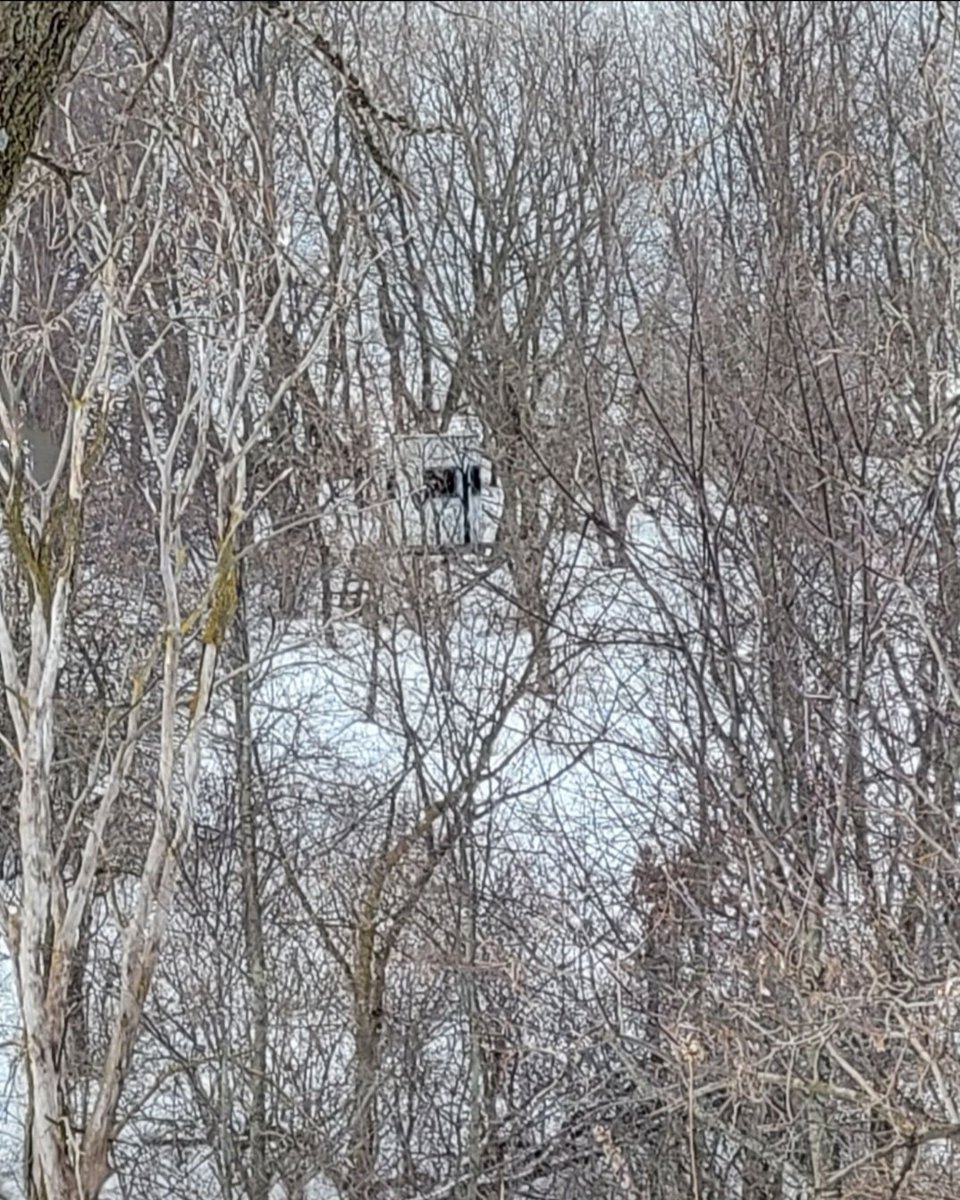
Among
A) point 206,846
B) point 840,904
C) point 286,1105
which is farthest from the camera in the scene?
point 206,846

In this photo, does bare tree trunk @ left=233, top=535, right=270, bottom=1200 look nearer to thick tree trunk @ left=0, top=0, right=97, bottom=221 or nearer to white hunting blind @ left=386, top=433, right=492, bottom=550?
white hunting blind @ left=386, top=433, right=492, bottom=550

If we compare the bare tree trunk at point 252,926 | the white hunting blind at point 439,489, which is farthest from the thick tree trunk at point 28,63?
the white hunting blind at point 439,489

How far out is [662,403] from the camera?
18.3ft

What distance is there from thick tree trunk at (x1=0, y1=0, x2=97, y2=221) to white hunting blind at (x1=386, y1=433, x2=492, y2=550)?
4820 millimetres

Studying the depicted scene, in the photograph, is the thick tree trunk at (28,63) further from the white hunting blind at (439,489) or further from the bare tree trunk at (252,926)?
the white hunting blind at (439,489)

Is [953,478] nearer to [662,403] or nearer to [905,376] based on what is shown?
[905,376]

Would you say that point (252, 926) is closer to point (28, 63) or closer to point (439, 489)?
point (439, 489)

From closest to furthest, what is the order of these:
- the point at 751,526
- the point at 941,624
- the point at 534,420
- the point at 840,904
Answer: the point at 840,904 → the point at 941,624 → the point at 751,526 → the point at 534,420

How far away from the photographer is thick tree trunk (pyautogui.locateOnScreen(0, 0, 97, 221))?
1208 millimetres

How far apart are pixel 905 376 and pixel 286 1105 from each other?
4.48 meters

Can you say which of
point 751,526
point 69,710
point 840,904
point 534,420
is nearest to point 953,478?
point 751,526

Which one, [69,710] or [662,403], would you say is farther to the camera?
[69,710]

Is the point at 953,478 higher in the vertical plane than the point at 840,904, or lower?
higher

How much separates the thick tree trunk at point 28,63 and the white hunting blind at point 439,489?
190 inches
